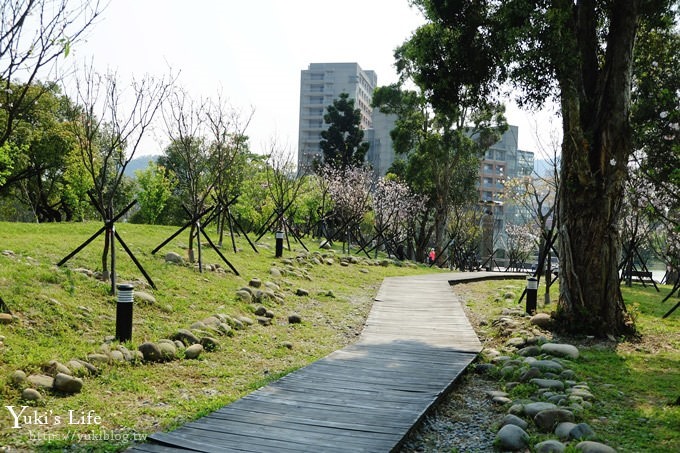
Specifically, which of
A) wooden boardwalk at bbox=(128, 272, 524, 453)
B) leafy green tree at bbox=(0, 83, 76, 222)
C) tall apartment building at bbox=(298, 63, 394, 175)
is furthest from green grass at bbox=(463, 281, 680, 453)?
tall apartment building at bbox=(298, 63, 394, 175)

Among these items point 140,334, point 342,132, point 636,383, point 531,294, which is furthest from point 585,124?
point 342,132

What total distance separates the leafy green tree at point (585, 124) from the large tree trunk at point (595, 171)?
14 mm

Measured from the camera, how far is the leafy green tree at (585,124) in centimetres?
859

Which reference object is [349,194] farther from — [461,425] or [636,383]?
[461,425]

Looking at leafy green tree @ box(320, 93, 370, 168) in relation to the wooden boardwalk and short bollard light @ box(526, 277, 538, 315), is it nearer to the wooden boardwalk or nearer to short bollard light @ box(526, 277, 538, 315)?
short bollard light @ box(526, 277, 538, 315)

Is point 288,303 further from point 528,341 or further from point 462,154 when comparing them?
Result: point 462,154

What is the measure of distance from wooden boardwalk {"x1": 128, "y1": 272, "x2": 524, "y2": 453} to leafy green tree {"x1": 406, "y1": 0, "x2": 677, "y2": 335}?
198 cm

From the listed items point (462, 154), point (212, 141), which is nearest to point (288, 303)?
point (212, 141)

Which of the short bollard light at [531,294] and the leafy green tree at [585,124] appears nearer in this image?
the leafy green tree at [585,124]

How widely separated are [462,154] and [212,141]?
12315mm

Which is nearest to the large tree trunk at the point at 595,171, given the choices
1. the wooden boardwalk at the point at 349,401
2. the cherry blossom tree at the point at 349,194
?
the wooden boardwalk at the point at 349,401

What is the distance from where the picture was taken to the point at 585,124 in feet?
29.0

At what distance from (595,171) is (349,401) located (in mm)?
5753

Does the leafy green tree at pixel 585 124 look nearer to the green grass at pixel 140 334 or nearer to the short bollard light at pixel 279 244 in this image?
the green grass at pixel 140 334
